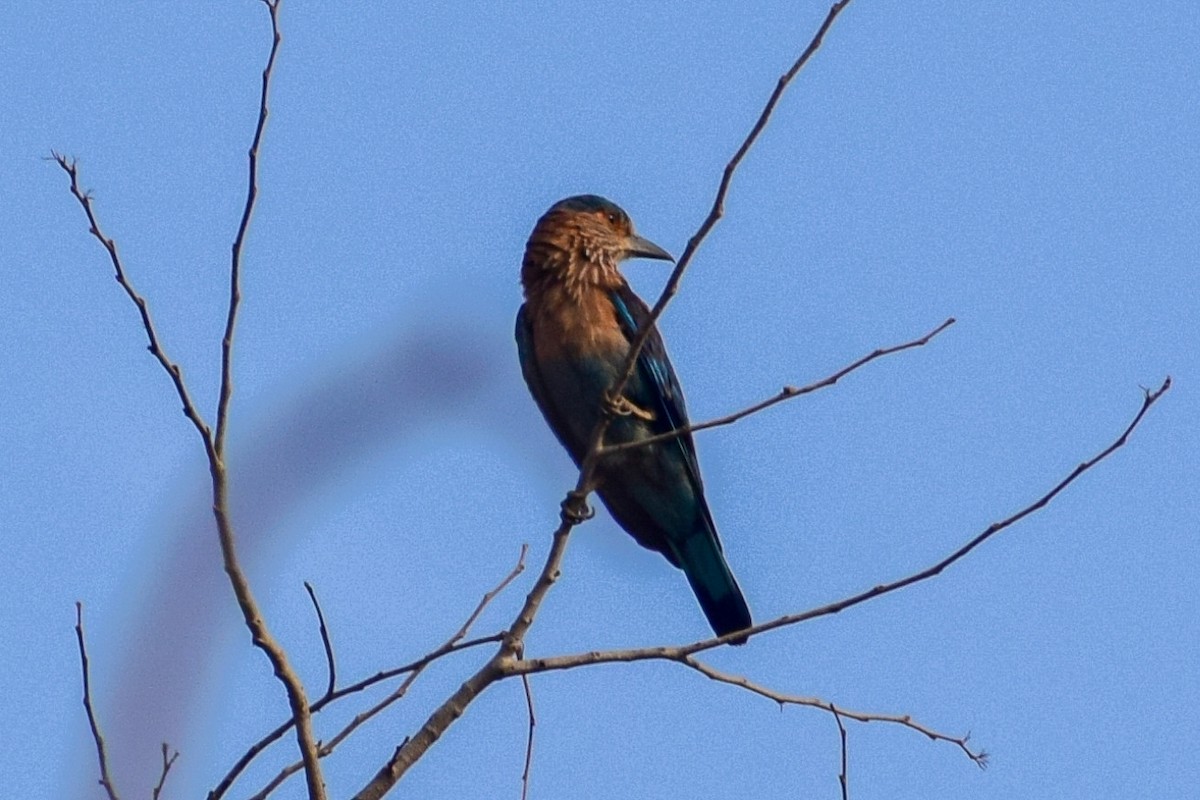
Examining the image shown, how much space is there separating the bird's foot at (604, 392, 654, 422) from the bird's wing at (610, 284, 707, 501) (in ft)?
0.16

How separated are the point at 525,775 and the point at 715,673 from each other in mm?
601

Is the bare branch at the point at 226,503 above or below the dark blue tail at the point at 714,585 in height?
below

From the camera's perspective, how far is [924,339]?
4.67m

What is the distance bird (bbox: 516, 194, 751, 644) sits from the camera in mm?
6699

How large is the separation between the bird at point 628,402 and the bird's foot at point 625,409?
0.09ft

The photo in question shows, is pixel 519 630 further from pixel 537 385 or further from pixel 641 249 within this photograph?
pixel 641 249

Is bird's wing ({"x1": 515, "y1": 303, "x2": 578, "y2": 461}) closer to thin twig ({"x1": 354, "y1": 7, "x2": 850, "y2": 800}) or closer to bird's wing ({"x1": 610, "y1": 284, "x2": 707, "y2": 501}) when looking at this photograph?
bird's wing ({"x1": 610, "y1": 284, "x2": 707, "y2": 501})

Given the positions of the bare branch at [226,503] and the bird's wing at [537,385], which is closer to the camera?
the bare branch at [226,503]

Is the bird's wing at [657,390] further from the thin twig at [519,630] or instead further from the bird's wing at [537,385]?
the thin twig at [519,630]

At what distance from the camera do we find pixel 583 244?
7.38 metres

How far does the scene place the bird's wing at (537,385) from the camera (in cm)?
687

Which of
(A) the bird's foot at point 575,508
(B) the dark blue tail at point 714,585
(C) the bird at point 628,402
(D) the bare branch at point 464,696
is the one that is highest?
(C) the bird at point 628,402

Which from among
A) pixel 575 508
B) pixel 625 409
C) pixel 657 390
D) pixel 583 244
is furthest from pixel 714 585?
pixel 575 508

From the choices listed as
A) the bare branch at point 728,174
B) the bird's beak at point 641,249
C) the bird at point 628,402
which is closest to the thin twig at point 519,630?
the bare branch at point 728,174
